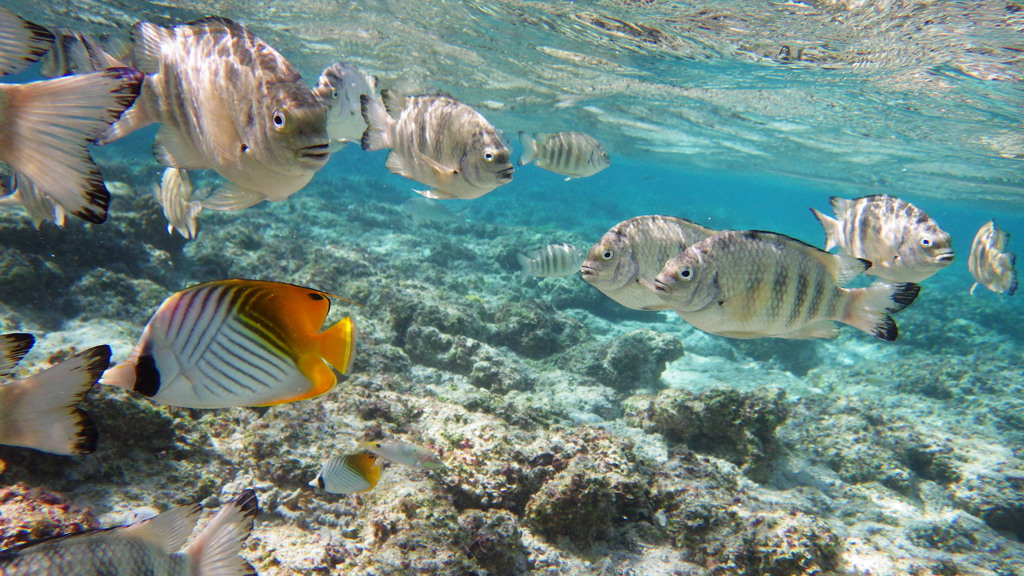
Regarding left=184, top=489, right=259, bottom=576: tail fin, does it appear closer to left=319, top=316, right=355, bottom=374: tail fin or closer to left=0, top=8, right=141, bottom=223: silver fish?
left=319, top=316, right=355, bottom=374: tail fin

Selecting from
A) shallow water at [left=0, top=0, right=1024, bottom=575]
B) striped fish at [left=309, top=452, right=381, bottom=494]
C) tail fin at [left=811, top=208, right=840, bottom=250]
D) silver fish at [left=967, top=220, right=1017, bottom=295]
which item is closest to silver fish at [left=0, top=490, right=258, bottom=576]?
striped fish at [left=309, top=452, right=381, bottom=494]

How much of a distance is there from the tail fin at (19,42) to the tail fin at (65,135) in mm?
109

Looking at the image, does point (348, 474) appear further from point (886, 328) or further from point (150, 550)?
point (886, 328)

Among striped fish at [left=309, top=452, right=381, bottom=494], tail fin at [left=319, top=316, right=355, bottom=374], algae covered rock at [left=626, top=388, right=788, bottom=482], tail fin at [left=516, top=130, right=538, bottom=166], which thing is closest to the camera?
tail fin at [left=319, top=316, right=355, bottom=374]

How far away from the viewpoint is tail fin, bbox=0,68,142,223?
41.8 inches

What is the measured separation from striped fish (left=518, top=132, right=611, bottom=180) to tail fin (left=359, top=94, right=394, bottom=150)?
2.50 m

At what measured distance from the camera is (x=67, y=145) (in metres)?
1.08

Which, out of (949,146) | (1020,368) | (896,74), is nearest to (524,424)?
(896,74)

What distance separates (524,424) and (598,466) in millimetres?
1777

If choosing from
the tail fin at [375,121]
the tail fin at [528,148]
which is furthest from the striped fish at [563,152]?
the tail fin at [375,121]

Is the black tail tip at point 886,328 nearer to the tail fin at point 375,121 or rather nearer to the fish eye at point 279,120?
the fish eye at point 279,120

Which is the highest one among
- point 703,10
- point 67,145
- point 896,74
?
point 703,10

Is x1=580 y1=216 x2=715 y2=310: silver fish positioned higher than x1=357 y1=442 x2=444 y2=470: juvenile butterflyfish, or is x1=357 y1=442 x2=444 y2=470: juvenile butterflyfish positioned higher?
x1=580 y1=216 x2=715 y2=310: silver fish

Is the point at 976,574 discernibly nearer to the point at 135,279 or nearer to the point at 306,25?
the point at 135,279
